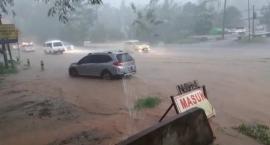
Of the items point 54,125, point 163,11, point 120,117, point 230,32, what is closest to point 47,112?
point 54,125

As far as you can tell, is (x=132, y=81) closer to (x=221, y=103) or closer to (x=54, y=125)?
(x=221, y=103)

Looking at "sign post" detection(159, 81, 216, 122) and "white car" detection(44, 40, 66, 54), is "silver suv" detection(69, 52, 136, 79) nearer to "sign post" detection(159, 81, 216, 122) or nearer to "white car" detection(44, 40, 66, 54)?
"sign post" detection(159, 81, 216, 122)

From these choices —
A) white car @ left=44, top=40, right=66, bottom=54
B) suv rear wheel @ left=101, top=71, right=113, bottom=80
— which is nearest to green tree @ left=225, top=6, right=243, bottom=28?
white car @ left=44, top=40, right=66, bottom=54

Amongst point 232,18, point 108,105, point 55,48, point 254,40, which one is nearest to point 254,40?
point 254,40

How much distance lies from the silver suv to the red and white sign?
37.6 feet

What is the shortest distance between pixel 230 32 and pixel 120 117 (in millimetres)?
67674

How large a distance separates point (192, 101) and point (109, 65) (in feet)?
40.1

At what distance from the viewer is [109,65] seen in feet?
72.5

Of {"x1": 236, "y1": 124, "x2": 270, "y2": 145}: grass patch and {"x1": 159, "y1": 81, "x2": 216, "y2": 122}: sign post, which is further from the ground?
{"x1": 159, "y1": 81, "x2": 216, "y2": 122}: sign post

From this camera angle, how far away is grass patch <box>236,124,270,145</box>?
9.60 metres

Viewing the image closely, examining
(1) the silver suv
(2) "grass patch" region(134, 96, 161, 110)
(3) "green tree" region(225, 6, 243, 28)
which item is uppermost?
(3) "green tree" region(225, 6, 243, 28)

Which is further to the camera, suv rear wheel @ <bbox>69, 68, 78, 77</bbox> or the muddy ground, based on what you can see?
suv rear wheel @ <bbox>69, 68, 78, 77</bbox>

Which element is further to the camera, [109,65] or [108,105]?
[109,65]

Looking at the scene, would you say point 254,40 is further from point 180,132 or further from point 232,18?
point 180,132
